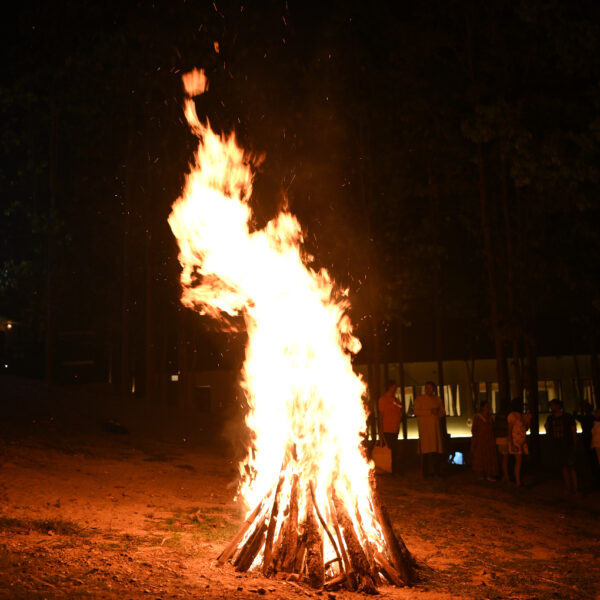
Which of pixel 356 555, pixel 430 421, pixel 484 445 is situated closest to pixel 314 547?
pixel 356 555

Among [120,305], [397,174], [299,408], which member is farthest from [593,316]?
[299,408]

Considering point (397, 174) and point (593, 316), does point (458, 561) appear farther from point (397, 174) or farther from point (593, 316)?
point (593, 316)

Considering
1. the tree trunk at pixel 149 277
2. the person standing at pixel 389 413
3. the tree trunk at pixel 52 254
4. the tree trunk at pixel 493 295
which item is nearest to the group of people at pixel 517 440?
the person standing at pixel 389 413

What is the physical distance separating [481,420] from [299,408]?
8.76 meters

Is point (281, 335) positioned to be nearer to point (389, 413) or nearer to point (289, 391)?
point (289, 391)

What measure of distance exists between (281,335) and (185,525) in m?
3.01

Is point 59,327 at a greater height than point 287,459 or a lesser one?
greater

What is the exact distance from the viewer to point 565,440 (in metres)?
15.4

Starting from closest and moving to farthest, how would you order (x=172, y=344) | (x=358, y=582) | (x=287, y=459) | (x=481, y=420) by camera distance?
(x=358, y=582), (x=287, y=459), (x=481, y=420), (x=172, y=344)

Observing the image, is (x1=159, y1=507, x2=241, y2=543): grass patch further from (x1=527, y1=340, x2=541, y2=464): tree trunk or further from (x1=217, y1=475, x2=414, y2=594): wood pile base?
(x1=527, y1=340, x2=541, y2=464): tree trunk

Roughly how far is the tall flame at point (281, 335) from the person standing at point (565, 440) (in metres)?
8.02

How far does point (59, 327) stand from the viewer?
2911 cm

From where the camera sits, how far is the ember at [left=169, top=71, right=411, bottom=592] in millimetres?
7320

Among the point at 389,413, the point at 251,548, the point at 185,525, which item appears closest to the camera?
the point at 251,548
